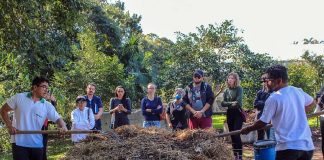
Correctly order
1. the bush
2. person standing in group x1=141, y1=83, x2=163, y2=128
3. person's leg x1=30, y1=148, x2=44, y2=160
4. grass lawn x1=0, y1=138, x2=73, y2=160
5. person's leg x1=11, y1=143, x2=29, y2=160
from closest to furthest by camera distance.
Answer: person's leg x1=11, y1=143, x2=29, y2=160, person's leg x1=30, y1=148, x2=44, y2=160, person standing in group x1=141, y1=83, x2=163, y2=128, grass lawn x1=0, y1=138, x2=73, y2=160, the bush

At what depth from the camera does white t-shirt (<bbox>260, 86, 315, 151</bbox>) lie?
4766mm

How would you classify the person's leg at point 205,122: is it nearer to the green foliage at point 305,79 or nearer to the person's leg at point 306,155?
the person's leg at point 306,155

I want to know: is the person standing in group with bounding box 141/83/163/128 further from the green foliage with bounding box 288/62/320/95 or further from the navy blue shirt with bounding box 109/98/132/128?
the green foliage with bounding box 288/62/320/95

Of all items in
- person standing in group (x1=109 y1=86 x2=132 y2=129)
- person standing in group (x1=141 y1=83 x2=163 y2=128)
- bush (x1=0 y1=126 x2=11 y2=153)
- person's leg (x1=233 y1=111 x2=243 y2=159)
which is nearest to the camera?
person's leg (x1=233 y1=111 x2=243 y2=159)

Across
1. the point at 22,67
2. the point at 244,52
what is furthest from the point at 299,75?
the point at 22,67

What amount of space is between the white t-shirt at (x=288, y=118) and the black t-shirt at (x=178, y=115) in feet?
14.7

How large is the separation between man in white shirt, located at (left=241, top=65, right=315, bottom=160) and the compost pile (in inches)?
60.0

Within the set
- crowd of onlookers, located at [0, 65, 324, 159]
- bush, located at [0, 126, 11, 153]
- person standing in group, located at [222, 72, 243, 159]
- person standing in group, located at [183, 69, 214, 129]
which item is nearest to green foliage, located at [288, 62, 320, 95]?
crowd of onlookers, located at [0, 65, 324, 159]

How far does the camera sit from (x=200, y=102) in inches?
348

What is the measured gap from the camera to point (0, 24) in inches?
304

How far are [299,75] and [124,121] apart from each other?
1394cm

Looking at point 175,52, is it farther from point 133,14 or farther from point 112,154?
point 133,14

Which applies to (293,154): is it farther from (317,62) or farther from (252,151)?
(317,62)

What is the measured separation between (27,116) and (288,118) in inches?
136
